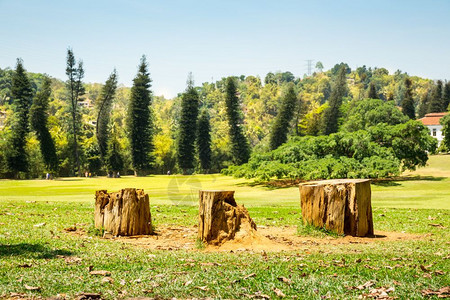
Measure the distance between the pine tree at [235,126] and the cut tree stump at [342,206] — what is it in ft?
221

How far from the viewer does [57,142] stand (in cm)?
8275

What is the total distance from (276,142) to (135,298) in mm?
75170

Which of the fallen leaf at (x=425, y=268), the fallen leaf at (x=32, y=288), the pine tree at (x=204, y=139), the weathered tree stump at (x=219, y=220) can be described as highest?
the pine tree at (x=204, y=139)

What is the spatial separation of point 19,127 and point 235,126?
32750 mm

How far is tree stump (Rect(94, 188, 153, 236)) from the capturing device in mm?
11062

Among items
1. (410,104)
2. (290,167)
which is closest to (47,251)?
(290,167)

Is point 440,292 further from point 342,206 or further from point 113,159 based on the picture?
point 113,159

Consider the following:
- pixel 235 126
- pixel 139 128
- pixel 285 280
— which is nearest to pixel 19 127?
pixel 139 128

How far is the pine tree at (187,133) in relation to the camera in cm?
8250

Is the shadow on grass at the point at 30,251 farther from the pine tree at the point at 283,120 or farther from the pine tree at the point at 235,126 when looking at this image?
the pine tree at the point at 283,120

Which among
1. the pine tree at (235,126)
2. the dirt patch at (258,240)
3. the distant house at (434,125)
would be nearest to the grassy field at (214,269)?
the dirt patch at (258,240)

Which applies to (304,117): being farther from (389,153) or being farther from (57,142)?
(389,153)

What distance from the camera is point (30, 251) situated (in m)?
8.25

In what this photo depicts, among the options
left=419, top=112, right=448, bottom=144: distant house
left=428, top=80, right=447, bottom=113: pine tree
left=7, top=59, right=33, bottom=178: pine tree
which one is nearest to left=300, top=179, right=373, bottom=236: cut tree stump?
left=7, top=59, right=33, bottom=178: pine tree
